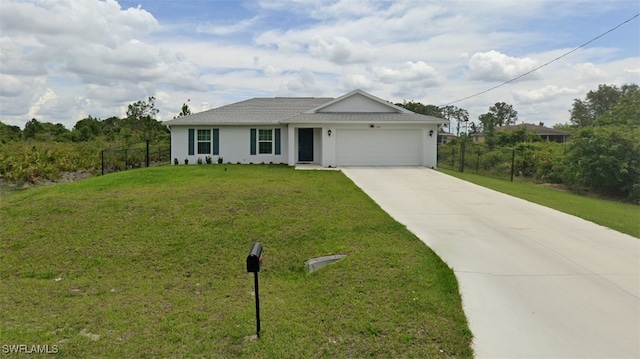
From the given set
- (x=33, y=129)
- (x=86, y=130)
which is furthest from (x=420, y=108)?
(x=33, y=129)

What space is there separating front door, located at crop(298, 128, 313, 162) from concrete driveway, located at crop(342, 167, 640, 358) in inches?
397

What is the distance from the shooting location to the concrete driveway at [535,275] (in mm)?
3531

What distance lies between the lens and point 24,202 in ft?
31.1

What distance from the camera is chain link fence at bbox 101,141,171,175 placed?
19.2m

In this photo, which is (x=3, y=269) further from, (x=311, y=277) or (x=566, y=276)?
(x=566, y=276)

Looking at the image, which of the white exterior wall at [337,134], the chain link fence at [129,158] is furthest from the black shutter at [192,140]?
the white exterior wall at [337,134]

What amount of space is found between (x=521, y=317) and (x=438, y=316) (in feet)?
2.78

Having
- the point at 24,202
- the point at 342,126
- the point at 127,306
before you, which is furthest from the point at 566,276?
the point at 342,126

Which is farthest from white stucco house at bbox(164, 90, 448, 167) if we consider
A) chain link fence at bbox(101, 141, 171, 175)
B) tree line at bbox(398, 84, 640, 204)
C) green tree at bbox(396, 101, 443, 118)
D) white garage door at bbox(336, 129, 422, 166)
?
green tree at bbox(396, 101, 443, 118)

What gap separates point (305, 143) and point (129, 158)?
31.0 ft

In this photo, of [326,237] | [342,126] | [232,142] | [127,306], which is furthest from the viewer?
[232,142]

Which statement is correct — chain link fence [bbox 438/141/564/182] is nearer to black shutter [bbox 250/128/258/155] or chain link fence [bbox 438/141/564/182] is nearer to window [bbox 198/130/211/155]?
black shutter [bbox 250/128/258/155]

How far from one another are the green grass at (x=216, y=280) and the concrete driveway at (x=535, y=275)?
33 centimetres

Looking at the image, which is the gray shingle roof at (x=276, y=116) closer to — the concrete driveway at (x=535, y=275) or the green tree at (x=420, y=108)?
the concrete driveway at (x=535, y=275)
